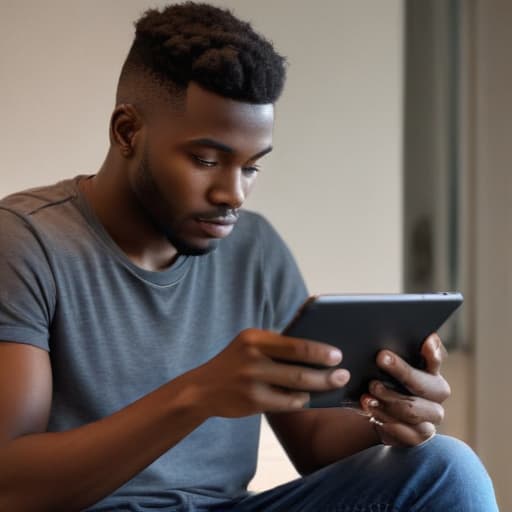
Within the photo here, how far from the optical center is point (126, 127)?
119cm

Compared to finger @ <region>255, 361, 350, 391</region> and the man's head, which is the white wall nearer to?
the man's head

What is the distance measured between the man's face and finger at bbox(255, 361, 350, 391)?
0.93 ft

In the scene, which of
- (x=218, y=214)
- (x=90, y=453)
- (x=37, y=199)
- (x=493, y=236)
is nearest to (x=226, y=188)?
(x=218, y=214)

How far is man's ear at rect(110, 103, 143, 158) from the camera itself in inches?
46.3

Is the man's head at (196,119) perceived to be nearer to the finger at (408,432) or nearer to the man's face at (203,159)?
the man's face at (203,159)

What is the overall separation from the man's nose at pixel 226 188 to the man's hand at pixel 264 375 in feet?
0.82

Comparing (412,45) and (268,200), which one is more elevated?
(412,45)

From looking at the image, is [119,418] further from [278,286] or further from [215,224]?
[278,286]

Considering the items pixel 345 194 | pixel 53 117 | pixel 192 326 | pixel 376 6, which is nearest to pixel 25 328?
pixel 192 326

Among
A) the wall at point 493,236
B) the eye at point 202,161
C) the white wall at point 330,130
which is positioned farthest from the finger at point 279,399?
the wall at point 493,236

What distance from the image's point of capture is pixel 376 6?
1.97m

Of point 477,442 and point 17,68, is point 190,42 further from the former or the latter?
point 477,442

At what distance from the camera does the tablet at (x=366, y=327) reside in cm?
92

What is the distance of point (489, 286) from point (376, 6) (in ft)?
2.50
